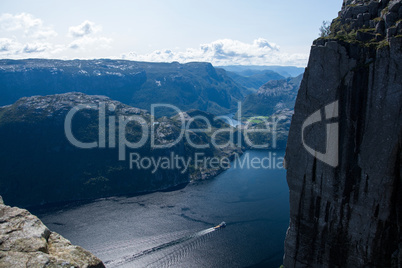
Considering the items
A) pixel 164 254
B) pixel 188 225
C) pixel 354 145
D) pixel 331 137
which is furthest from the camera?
pixel 188 225

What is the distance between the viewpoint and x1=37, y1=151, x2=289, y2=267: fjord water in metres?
91.6

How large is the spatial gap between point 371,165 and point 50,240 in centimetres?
3084

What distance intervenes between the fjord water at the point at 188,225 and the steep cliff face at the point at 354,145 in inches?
2241

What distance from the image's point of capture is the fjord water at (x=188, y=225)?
91625mm

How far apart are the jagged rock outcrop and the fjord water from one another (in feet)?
247

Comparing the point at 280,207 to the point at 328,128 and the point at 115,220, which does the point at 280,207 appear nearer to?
the point at 115,220

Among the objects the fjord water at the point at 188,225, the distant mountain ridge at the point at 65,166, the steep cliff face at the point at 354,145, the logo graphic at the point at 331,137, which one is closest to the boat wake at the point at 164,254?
the fjord water at the point at 188,225

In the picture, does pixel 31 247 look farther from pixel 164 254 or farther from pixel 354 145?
pixel 164 254

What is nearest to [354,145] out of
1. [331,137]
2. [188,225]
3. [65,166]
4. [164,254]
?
[331,137]

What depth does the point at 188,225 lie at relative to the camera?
115 m

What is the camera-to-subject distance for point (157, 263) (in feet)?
290

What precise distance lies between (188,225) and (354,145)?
302 feet

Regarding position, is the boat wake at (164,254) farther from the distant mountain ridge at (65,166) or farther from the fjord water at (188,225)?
the distant mountain ridge at (65,166)

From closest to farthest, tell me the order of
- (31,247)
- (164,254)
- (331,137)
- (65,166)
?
(31,247) < (331,137) < (164,254) < (65,166)
